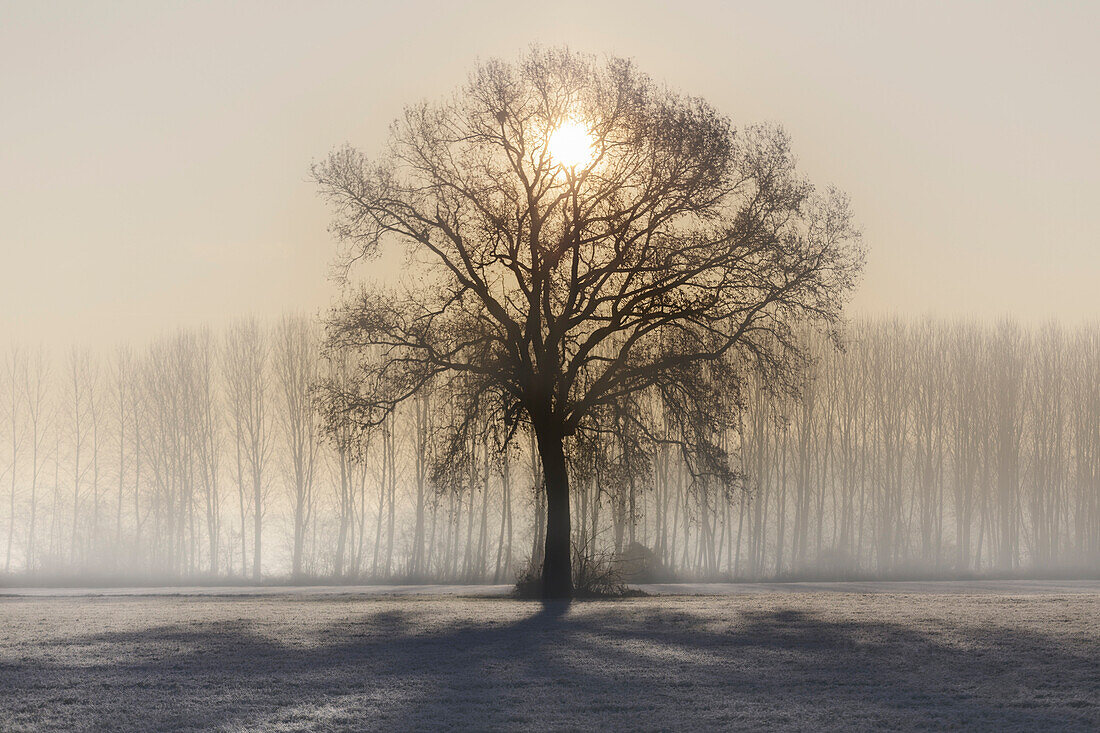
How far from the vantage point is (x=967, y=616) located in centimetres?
1903

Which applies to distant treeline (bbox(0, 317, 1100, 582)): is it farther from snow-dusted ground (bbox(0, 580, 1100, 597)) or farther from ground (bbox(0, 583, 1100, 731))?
ground (bbox(0, 583, 1100, 731))

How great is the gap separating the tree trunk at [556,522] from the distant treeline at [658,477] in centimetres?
2813

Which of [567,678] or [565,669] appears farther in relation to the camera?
[565,669]

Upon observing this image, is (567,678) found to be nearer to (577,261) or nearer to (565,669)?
(565,669)

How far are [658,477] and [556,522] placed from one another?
98.4 feet

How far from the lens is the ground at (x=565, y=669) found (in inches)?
432

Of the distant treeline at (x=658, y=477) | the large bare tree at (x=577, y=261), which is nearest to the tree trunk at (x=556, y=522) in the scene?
the large bare tree at (x=577, y=261)

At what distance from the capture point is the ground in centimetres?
1098

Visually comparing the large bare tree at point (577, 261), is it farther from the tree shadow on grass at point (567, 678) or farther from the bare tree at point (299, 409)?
the bare tree at point (299, 409)

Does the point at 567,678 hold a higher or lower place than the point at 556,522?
lower

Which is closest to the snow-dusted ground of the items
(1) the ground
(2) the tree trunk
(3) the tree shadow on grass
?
(2) the tree trunk

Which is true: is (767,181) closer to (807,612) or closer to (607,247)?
(607,247)

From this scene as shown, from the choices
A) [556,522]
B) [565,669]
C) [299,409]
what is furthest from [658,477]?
[565,669]

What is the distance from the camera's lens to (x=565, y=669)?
1384 centimetres
